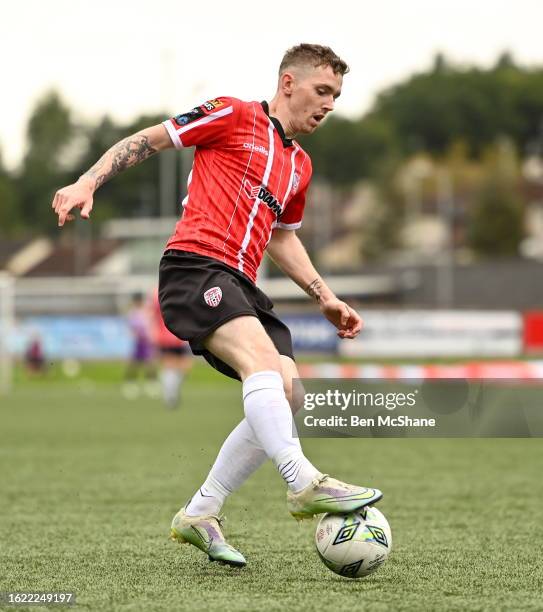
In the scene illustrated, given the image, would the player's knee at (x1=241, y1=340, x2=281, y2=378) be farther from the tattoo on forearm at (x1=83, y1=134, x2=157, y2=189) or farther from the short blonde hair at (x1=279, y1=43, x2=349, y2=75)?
the short blonde hair at (x1=279, y1=43, x2=349, y2=75)

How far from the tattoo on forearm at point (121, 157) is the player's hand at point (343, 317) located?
1.07 meters

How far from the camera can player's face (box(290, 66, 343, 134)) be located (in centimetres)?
505

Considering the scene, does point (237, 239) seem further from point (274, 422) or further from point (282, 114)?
point (274, 422)

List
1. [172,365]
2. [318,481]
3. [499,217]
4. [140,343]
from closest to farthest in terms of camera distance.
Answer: [318,481], [172,365], [140,343], [499,217]

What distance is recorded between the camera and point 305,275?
5598 mm

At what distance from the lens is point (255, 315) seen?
192 inches

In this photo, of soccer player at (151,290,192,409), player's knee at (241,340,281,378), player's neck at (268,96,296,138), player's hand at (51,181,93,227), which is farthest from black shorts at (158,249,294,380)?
soccer player at (151,290,192,409)

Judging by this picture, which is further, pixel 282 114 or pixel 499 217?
pixel 499 217

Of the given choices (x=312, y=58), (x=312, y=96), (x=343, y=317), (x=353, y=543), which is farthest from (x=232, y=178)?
(x=353, y=543)

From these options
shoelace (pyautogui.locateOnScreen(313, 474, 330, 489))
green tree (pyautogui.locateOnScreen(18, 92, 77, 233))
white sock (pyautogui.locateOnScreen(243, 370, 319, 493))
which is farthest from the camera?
green tree (pyautogui.locateOnScreen(18, 92, 77, 233))

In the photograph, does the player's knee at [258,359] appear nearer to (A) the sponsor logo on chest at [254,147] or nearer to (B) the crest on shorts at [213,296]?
(B) the crest on shorts at [213,296]

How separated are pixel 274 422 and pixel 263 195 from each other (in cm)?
97

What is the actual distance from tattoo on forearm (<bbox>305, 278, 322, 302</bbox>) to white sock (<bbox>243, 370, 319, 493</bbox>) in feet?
2.78

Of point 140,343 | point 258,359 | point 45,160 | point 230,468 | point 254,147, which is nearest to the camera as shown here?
point 258,359
